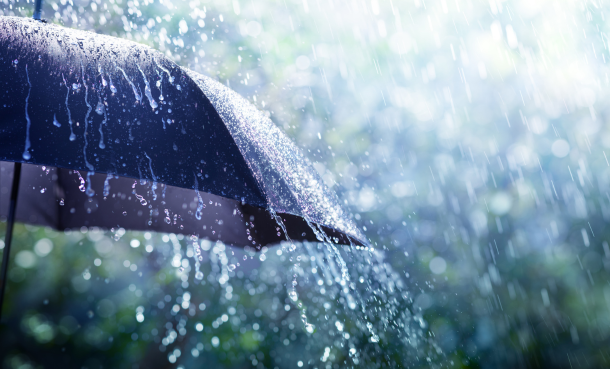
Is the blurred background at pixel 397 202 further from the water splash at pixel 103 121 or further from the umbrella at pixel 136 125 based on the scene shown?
the water splash at pixel 103 121

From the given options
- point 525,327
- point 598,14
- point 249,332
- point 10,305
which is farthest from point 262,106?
point 598,14

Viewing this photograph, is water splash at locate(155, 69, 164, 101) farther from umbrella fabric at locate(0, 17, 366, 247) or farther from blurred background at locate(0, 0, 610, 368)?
blurred background at locate(0, 0, 610, 368)

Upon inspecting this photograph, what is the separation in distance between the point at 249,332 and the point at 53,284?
9.47 feet

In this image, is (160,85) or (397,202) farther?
(397,202)

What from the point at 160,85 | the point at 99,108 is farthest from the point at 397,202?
the point at 99,108

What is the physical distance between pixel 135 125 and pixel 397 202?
5166mm

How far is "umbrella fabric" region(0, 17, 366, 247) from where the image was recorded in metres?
0.91

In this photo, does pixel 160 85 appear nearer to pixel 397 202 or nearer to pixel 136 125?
pixel 136 125

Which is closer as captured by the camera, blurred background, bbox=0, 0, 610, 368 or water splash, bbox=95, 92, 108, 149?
water splash, bbox=95, 92, 108, 149

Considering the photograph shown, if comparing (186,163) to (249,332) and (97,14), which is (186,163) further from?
(97,14)

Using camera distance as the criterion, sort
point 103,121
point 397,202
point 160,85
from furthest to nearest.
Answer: point 397,202, point 160,85, point 103,121

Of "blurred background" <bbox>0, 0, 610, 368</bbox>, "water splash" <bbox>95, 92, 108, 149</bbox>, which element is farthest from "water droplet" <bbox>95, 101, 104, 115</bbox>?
"blurred background" <bbox>0, 0, 610, 368</bbox>

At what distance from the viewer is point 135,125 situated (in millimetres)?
1016

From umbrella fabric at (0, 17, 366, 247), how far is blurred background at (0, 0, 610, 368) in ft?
14.3
